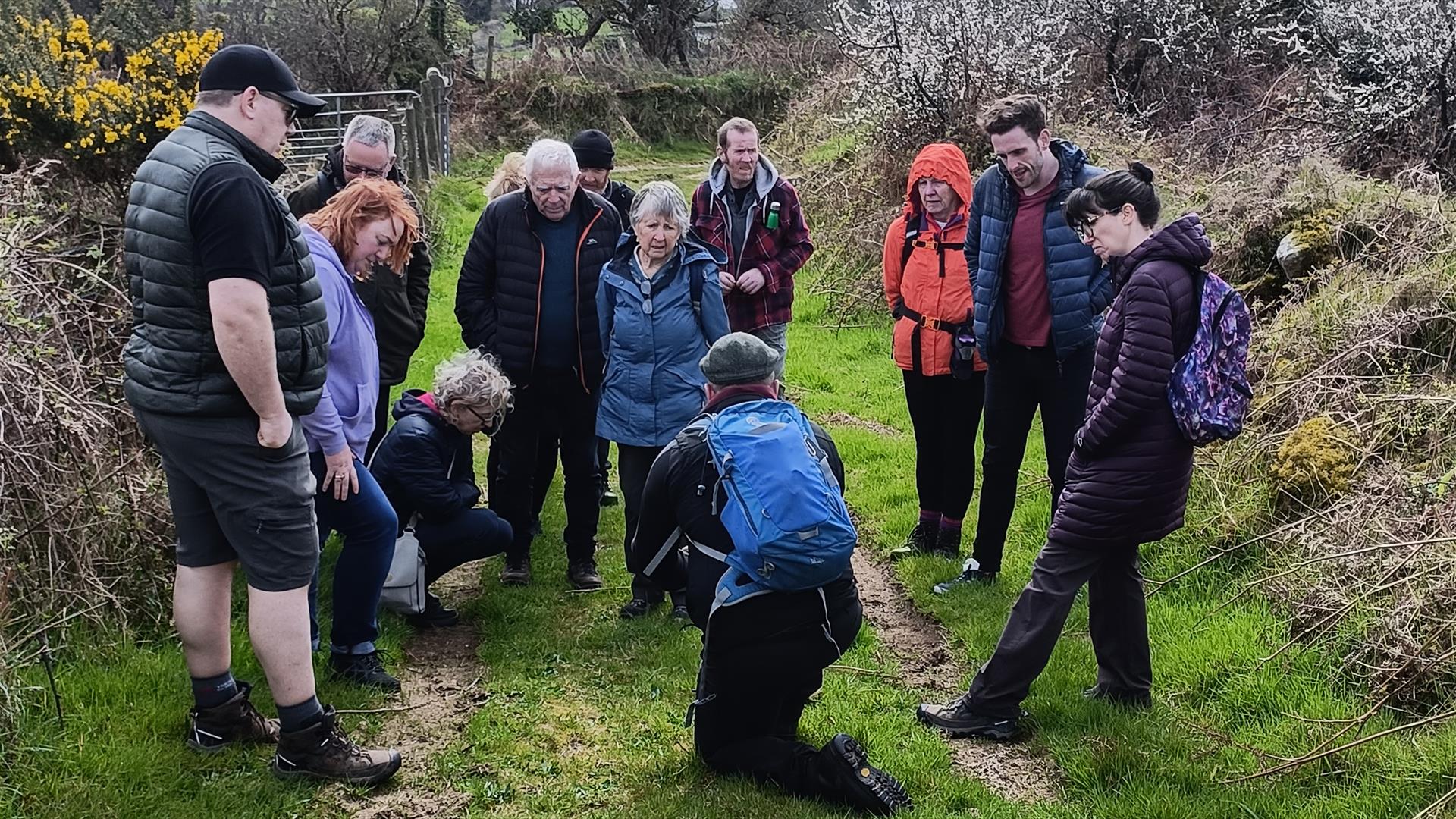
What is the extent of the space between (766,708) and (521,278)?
2528mm

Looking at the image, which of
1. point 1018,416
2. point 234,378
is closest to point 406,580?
point 234,378

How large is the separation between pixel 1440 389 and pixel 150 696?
18.5 ft

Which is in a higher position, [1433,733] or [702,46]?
[702,46]

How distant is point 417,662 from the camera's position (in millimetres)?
4922

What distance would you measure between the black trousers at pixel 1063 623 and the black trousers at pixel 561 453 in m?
2.19

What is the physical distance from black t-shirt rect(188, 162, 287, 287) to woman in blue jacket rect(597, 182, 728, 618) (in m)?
2.03

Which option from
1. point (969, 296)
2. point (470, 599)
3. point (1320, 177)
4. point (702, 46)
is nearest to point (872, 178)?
point (1320, 177)

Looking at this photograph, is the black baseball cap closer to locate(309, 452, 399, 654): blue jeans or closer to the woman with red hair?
the woman with red hair

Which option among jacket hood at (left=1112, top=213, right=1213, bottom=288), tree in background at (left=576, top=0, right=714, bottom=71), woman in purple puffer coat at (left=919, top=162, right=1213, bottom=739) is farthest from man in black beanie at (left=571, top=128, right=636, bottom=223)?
tree in background at (left=576, top=0, right=714, bottom=71)

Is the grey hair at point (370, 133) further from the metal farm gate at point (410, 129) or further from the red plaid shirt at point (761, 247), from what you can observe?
the metal farm gate at point (410, 129)

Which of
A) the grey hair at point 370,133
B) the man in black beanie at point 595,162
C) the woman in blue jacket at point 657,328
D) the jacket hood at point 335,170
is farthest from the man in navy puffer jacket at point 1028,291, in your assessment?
the jacket hood at point 335,170

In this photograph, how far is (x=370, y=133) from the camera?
228 inches

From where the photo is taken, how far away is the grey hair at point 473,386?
4930mm

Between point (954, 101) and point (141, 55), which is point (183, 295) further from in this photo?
point (954, 101)
